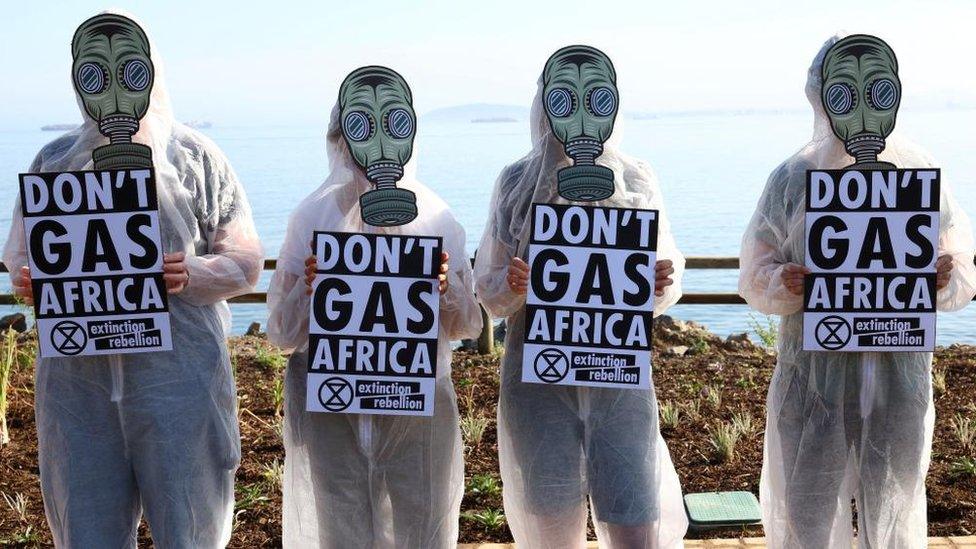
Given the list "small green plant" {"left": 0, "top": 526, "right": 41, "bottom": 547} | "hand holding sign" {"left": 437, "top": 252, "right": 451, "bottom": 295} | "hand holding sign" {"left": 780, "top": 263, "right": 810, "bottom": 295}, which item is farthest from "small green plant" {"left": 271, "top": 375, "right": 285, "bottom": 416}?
"hand holding sign" {"left": 780, "top": 263, "right": 810, "bottom": 295}

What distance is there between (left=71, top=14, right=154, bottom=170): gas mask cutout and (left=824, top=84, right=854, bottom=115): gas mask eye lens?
189 cm

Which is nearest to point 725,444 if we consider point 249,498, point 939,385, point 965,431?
point 965,431

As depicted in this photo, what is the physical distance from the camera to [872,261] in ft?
10.5

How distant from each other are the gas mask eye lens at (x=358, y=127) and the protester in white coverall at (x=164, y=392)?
36 centimetres

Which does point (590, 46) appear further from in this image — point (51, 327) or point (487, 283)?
point (51, 327)

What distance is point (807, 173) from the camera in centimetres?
314

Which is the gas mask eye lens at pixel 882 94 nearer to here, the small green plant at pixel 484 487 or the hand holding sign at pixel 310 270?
the hand holding sign at pixel 310 270

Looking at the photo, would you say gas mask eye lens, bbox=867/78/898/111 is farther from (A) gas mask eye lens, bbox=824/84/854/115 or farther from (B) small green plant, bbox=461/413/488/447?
(B) small green plant, bbox=461/413/488/447

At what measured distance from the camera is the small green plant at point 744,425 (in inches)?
200

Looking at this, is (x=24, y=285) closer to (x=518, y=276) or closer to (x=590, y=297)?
(x=518, y=276)

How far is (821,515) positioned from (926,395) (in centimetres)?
46

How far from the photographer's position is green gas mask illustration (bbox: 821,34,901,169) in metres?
3.19

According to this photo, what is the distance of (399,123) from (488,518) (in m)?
1.77

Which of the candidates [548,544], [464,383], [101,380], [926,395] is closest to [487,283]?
[548,544]
